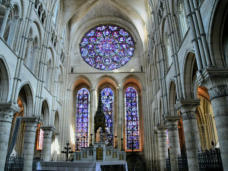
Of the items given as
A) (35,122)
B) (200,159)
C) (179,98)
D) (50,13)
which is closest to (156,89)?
(179,98)

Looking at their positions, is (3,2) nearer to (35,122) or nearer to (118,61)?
(35,122)

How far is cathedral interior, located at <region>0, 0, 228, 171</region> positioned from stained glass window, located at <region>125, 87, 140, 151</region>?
116 mm

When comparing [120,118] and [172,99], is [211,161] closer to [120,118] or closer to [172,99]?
[172,99]

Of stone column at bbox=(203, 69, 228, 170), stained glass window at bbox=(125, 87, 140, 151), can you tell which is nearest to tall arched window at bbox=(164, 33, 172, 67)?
stone column at bbox=(203, 69, 228, 170)

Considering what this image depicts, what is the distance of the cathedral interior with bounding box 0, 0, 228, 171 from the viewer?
30.8ft

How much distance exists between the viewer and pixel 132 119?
24.9m

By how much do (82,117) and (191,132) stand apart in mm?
16357

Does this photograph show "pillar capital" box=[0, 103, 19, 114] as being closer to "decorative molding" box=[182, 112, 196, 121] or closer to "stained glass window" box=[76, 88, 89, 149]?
"decorative molding" box=[182, 112, 196, 121]

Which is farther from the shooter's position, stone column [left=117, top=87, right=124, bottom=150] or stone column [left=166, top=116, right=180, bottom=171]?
stone column [left=117, top=87, right=124, bottom=150]

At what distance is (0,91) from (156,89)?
39.0 feet

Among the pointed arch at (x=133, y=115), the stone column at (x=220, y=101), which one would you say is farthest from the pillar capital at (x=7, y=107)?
the pointed arch at (x=133, y=115)

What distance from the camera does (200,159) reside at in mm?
10945

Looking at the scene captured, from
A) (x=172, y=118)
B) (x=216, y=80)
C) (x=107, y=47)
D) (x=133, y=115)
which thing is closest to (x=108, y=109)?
(x=133, y=115)

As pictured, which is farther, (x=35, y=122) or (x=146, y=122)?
(x=146, y=122)
